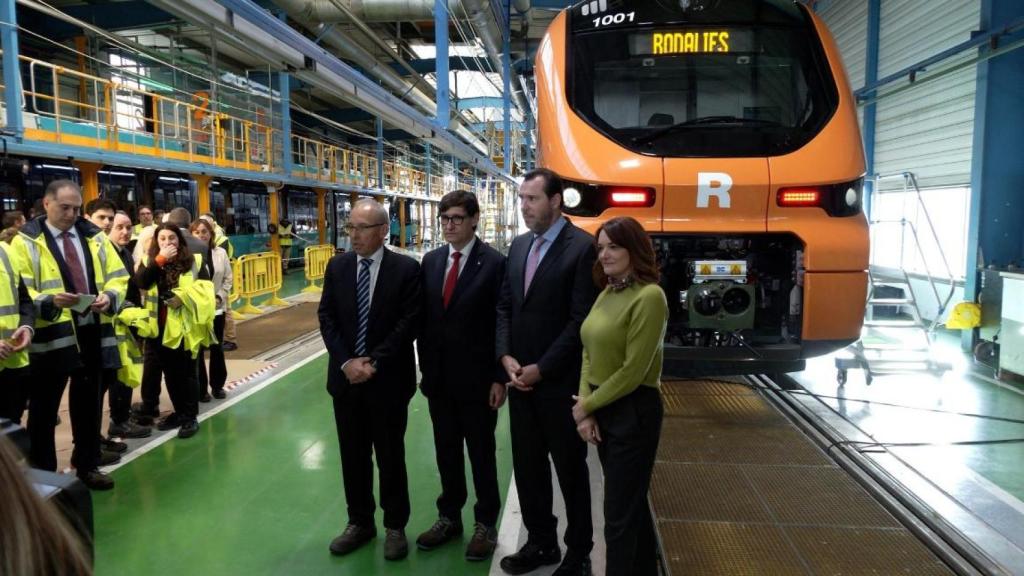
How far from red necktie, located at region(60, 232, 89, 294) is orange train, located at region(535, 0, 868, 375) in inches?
112

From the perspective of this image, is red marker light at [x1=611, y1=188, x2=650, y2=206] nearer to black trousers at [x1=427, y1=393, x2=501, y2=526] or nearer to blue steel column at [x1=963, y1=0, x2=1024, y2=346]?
black trousers at [x1=427, y1=393, x2=501, y2=526]

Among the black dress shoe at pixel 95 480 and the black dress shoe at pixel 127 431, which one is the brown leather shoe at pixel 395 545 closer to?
the black dress shoe at pixel 95 480

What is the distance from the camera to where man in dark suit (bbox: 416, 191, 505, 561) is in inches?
121

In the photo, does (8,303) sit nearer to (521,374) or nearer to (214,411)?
(214,411)

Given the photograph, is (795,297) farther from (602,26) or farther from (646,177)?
(602,26)

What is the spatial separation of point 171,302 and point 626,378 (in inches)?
143

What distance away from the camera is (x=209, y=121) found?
1259 centimetres

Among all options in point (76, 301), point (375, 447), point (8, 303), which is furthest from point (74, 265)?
point (375, 447)

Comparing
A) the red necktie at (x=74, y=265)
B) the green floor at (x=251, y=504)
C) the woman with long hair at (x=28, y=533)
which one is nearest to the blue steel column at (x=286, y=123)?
the green floor at (x=251, y=504)

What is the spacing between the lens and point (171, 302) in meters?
4.59

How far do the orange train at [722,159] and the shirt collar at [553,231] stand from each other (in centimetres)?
99

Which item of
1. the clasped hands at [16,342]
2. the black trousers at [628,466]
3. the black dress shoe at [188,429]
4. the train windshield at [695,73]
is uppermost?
the train windshield at [695,73]

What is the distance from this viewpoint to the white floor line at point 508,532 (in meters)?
3.07

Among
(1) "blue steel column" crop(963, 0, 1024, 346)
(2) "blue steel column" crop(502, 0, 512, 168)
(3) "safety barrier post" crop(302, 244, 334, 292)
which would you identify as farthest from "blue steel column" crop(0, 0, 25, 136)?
(1) "blue steel column" crop(963, 0, 1024, 346)
